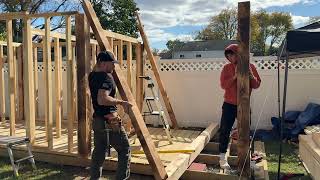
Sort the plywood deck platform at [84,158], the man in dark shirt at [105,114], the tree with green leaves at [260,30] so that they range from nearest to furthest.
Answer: the man in dark shirt at [105,114]
the plywood deck platform at [84,158]
the tree with green leaves at [260,30]

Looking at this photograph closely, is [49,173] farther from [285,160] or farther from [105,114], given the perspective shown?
[285,160]

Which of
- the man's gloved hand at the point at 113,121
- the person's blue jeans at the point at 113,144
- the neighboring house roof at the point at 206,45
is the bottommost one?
the person's blue jeans at the point at 113,144

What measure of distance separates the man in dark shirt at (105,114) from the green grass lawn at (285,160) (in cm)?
218

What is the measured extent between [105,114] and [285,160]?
10.9 feet

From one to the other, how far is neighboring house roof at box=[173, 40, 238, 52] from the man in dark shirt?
36.7 metres

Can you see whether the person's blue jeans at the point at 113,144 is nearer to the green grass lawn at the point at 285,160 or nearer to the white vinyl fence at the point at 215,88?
the green grass lawn at the point at 285,160

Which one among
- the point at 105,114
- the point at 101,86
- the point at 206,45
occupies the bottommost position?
the point at 105,114

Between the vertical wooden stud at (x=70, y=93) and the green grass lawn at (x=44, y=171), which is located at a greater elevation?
the vertical wooden stud at (x=70, y=93)

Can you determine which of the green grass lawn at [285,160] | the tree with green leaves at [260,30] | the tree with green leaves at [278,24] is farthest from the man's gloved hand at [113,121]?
the tree with green leaves at [278,24]

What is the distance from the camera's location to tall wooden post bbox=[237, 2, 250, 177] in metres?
4.02

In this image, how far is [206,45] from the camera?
4288cm

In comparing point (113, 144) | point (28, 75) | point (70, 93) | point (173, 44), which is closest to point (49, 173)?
point (70, 93)

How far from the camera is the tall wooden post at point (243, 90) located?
13.2ft

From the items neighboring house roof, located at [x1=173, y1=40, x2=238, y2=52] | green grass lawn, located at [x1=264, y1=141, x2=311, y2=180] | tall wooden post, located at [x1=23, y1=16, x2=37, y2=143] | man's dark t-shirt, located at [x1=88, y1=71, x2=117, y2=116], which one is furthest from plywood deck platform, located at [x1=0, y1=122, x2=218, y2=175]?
neighboring house roof, located at [x1=173, y1=40, x2=238, y2=52]
